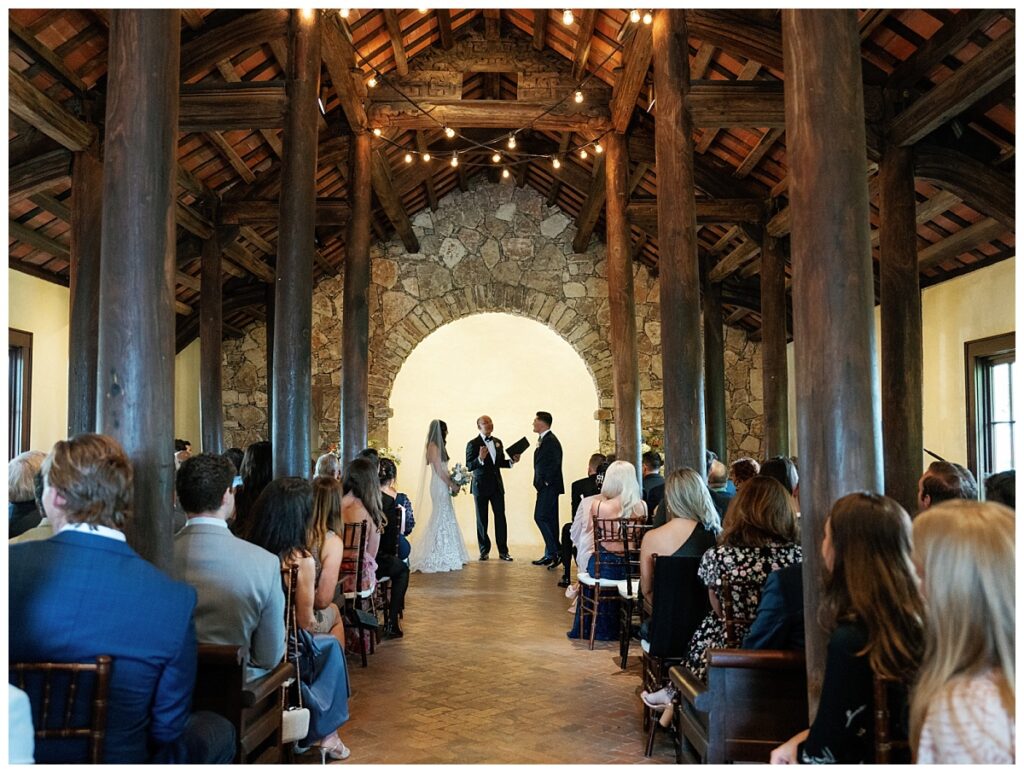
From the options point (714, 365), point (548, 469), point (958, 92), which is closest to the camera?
point (958, 92)

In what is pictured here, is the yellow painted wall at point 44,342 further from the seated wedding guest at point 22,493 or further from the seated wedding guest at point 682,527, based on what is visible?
the seated wedding guest at point 682,527

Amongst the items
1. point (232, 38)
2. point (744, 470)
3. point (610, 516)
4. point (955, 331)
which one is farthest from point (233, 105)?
point (955, 331)

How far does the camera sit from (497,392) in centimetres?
1497

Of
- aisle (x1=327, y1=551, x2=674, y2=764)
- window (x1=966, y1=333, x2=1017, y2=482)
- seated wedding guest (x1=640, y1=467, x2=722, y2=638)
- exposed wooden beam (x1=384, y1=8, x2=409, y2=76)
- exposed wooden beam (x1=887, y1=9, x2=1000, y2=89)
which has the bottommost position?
aisle (x1=327, y1=551, x2=674, y2=764)

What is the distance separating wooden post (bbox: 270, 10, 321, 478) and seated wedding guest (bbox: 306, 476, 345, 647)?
226 centimetres

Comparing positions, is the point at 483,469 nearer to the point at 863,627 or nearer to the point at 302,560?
the point at 302,560

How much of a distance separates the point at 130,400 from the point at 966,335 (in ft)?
27.0

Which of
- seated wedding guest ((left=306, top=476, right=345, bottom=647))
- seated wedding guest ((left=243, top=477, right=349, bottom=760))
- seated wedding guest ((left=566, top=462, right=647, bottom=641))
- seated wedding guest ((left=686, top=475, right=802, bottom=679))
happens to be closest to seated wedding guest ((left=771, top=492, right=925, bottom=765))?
seated wedding guest ((left=686, top=475, right=802, bottom=679))

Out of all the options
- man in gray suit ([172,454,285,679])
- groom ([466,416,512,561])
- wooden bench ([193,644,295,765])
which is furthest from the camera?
groom ([466,416,512,561])

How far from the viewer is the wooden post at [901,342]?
6512 millimetres

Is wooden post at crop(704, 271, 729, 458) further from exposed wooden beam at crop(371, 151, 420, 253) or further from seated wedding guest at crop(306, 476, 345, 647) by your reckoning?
seated wedding guest at crop(306, 476, 345, 647)

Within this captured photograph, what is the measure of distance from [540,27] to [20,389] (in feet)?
21.3

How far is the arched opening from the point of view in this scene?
14.8m

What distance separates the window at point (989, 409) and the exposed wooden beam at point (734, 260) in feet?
8.11
